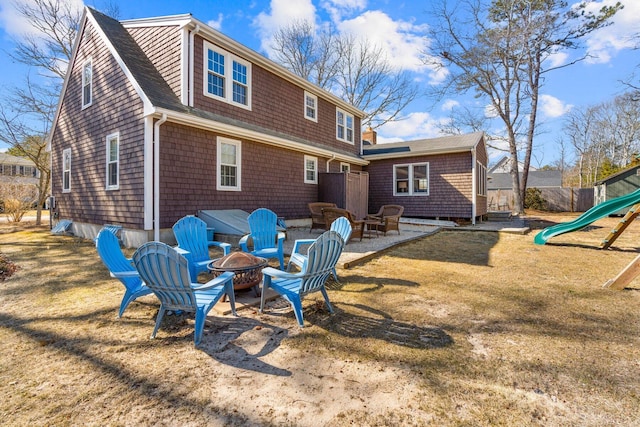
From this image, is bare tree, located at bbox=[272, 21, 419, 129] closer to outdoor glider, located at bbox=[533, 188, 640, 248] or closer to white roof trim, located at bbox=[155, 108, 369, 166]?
white roof trim, located at bbox=[155, 108, 369, 166]

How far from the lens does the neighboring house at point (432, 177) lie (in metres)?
13.1

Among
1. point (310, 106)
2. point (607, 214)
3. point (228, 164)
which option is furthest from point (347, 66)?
point (607, 214)

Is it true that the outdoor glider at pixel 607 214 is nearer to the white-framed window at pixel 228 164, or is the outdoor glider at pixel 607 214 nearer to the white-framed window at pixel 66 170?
the white-framed window at pixel 228 164

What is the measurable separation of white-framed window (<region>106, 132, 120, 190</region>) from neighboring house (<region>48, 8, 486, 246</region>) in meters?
0.04

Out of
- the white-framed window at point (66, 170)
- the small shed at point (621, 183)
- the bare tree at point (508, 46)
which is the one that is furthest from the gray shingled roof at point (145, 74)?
the small shed at point (621, 183)

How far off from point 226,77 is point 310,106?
4.26 metres

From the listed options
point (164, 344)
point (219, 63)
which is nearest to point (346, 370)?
point (164, 344)

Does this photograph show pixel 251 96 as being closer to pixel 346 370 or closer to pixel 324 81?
pixel 346 370

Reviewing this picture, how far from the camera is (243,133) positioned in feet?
29.2

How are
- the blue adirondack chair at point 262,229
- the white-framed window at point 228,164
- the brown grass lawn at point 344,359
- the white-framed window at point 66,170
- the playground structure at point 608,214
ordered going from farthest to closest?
the white-framed window at point 66,170, the white-framed window at point 228,164, the playground structure at point 608,214, the blue adirondack chair at point 262,229, the brown grass lawn at point 344,359

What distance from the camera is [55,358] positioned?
98.8 inches

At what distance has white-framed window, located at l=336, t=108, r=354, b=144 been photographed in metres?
14.5

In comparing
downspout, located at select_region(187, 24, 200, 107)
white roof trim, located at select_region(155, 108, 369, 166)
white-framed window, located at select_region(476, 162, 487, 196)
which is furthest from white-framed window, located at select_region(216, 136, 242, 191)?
white-framed window, located at select_region(476, 162, 487, 196)

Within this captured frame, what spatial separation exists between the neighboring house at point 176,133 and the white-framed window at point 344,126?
1.76 m
